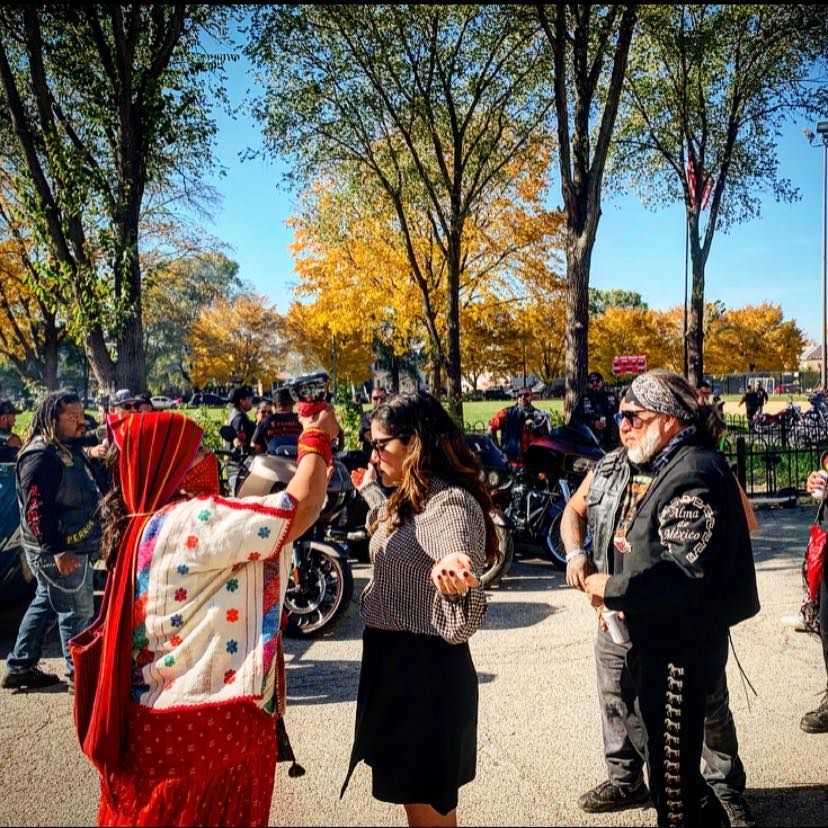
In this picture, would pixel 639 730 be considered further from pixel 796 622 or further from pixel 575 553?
pixel 796 622

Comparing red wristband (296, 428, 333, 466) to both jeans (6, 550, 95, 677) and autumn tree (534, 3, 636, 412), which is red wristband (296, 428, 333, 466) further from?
autumn tree (534, 3, 636, 412)

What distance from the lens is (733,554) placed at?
2465mm

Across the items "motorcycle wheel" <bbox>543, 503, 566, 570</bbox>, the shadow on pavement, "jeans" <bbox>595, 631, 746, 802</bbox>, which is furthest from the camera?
"motorcycle wheel" <bbox>543, 503, 566, 570</bbox>

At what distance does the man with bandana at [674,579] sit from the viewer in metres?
2.41

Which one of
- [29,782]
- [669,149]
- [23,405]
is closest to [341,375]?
[669,149]

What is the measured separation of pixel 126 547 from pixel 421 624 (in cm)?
95

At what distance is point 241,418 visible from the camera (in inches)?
408

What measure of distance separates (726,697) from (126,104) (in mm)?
10656

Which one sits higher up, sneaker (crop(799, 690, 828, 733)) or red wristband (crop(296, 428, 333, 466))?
red wristband (crop(296, 428, 333, 466))

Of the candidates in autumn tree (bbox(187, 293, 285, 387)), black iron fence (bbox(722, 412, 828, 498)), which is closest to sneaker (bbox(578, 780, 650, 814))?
black iron fence (bbox(722, 412, 828, 498))

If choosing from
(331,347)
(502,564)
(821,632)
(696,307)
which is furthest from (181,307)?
(821,632)

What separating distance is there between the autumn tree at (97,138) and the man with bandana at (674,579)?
900 cm

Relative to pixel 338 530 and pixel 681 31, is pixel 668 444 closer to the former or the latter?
pixel 338 530

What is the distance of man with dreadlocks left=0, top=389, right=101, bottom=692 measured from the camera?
4406mm
